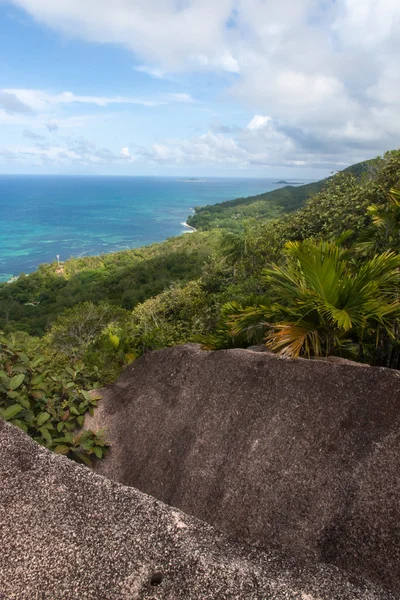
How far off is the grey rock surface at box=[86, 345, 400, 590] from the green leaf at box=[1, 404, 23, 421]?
4.33 feet

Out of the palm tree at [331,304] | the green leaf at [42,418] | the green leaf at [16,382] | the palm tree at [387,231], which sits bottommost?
the green leaf at [42,418]

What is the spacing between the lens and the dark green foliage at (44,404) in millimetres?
4176

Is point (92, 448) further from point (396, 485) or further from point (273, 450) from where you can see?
point (396, 485)

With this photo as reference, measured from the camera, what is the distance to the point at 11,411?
387 centimetres

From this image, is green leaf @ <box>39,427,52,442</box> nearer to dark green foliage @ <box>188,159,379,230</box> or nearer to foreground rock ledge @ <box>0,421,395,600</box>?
foreground rock ledge @ <box>0,421,395,600</box>

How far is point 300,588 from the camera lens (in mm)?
2295

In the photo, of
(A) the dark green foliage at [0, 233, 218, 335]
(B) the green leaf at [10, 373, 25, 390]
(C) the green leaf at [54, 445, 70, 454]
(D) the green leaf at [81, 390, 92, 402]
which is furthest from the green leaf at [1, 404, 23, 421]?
(A) the dark green foliage at [0, 233, 218, 335]

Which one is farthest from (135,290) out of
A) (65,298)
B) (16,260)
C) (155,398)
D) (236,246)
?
(16,260)

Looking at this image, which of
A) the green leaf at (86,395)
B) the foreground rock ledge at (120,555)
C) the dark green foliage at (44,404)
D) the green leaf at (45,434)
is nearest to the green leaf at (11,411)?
the dark green foliage at (44,404)

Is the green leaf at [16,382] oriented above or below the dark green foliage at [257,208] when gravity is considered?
above

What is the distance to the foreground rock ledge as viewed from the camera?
2.28 meters

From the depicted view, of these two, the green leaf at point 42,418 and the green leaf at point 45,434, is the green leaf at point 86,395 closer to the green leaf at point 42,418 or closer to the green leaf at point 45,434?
the green leaf at point 42,418

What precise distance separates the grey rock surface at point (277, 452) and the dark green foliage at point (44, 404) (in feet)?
1.13

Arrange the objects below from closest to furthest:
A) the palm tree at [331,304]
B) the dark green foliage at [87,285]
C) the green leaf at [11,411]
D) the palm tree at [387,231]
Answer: the green leaf at [11,411] → the palm tree at [331,304] → the palm tree at [387,231] → the dark green foliage at [87,285]
